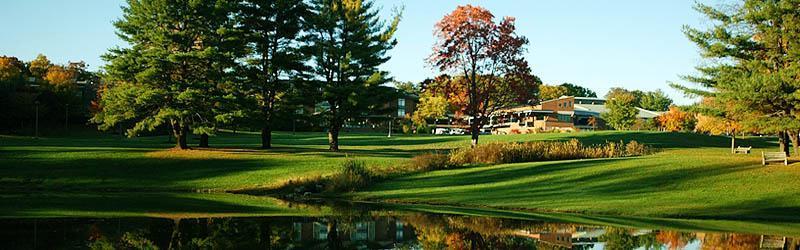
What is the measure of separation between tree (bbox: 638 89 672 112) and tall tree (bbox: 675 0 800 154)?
14634cm

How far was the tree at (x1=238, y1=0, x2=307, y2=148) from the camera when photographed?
48906mm

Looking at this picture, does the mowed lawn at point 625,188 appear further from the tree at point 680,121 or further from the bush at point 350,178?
the tree at point 680,121

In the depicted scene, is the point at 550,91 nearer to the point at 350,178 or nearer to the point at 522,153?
the point at 522,153

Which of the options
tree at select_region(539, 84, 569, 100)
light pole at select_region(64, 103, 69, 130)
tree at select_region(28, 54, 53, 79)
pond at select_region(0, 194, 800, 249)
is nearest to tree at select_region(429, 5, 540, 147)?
pond at select_region(0, 194, 800, 249)

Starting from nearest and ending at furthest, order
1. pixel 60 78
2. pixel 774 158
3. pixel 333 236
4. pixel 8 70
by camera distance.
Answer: pixel 333 236
pixel 774 158
pixel 8 70
pixel 60 78

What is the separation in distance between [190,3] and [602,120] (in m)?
101

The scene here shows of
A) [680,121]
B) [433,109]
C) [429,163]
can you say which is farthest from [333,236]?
[680,121]

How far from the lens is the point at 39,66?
110 meters

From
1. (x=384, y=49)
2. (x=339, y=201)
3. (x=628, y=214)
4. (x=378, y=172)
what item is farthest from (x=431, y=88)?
(x=628, y=214)

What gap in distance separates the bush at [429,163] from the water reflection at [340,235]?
57.1 ft

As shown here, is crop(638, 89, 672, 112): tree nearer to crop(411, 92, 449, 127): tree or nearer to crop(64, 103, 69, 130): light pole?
crop(411, 92, 449, 127): tree

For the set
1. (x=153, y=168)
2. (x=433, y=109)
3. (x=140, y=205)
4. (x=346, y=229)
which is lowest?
(x=140, y=205)

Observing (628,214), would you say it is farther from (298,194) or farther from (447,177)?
(298,194)

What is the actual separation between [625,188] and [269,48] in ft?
94.8
